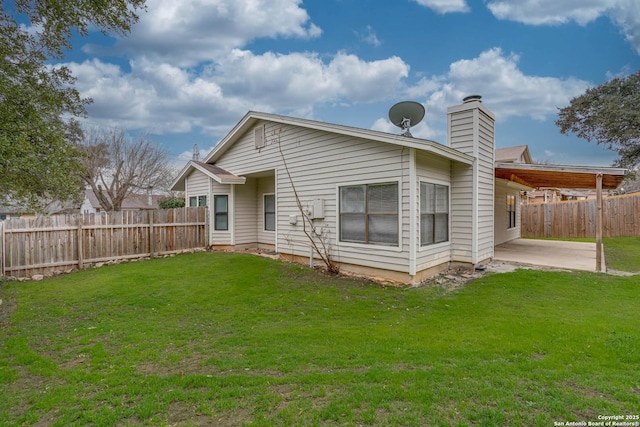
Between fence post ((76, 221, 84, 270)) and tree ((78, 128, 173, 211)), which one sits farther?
Result: tree ((78, 128, 173, 211))

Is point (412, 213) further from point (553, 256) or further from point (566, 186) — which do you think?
point (566, 186)

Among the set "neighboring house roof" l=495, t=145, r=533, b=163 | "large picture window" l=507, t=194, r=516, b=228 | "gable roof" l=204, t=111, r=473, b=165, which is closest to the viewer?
"gable roof" l=204, t=111, r=473, b=165

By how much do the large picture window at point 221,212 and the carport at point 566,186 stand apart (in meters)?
9.05

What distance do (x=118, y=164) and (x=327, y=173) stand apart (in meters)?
20.6

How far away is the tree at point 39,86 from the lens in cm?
462

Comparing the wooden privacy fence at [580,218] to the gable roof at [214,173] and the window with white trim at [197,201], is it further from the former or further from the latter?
the window with white trim at [197,201]

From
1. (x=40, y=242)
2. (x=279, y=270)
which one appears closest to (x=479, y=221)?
(x=279, y=270)

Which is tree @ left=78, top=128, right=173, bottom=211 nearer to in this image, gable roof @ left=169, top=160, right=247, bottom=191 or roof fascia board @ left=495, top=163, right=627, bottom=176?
gable roof @ left=169, top=160, right=247, bottom=191

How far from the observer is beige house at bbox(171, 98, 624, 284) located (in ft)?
23.0

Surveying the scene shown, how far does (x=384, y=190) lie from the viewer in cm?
731

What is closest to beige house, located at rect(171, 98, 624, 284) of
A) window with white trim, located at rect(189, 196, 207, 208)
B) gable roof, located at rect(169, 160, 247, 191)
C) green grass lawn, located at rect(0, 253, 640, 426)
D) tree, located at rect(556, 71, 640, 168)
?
gable roof, located at rect(169, 160, 247, 191)

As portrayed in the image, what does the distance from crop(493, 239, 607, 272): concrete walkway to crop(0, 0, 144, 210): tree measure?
1043cm

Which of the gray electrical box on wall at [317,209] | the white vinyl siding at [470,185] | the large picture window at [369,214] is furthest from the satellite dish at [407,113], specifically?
the gray electrical box on wall at [317,209]

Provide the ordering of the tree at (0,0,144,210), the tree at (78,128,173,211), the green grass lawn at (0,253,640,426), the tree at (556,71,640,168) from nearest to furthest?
the green grass lawn at (0,253,640,426), the tree at (0,0,144,210), the tree at (556,71,640,168), the tree at (78,128,173,211)
